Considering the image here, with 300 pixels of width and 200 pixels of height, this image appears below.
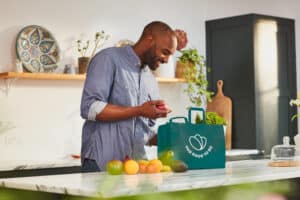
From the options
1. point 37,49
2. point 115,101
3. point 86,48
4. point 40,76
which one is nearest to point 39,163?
point 40,76

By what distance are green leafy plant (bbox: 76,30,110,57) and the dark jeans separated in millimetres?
2006

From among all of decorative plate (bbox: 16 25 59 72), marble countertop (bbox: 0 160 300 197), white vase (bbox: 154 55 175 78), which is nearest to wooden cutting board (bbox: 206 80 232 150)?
white vase (bbox: 154 55 175 78)

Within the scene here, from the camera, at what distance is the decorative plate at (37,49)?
14.9ft

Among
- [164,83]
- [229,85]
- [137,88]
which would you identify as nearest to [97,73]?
[137,88]

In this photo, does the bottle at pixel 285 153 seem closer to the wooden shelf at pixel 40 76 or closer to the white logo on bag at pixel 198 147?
the white logo on bag at pixel 198 147

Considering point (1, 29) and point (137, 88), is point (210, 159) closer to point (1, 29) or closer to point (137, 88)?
point (137, 88)

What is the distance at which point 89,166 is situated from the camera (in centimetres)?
293

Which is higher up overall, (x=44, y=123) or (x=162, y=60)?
(x=162, y=60)

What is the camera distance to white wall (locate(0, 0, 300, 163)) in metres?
4.52

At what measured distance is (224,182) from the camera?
2084 mm

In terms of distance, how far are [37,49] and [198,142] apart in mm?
2292

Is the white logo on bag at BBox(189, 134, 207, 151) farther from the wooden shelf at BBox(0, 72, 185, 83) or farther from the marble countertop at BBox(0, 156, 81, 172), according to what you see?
the wooden shelf at BBox(0, 72, 185, 83)

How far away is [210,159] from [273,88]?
3.09 meters

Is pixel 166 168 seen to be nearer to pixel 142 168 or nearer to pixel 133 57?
pixel 142 168
